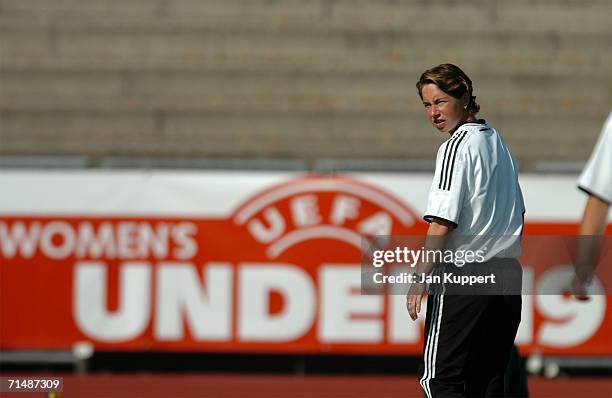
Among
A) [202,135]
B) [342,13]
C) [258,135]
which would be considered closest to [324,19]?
[342,13]

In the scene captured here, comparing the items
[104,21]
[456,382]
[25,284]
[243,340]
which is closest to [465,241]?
[456,382]

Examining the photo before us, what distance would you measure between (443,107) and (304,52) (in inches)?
229

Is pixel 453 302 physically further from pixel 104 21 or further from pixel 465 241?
pixel 104 21

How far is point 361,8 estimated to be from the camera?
9.70 m

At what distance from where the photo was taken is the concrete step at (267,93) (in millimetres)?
9289

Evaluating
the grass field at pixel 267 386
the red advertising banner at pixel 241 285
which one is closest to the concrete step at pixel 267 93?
the red advertising banner at pixel 241 285

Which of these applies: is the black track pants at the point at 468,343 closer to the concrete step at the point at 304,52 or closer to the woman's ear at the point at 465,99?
the woman's ear at the point at 465,99

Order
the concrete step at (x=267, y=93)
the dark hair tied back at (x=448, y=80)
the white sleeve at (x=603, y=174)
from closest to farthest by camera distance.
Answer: the white sleeve at (x=603, y=174) < the dark hair tied back at (x=448, y=80) < the concrete step at (x=267, y=93)

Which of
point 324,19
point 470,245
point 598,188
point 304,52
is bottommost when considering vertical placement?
point 470,245

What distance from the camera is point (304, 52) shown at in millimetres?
9539

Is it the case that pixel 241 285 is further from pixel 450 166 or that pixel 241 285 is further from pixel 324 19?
pixel 450 166

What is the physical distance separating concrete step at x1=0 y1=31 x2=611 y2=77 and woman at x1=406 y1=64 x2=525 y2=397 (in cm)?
569

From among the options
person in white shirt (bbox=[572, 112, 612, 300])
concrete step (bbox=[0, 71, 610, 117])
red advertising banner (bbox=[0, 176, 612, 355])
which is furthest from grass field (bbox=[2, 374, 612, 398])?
person in white shirt (bbox=[572, 112, 612, 300])

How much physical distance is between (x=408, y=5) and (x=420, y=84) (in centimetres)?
602
